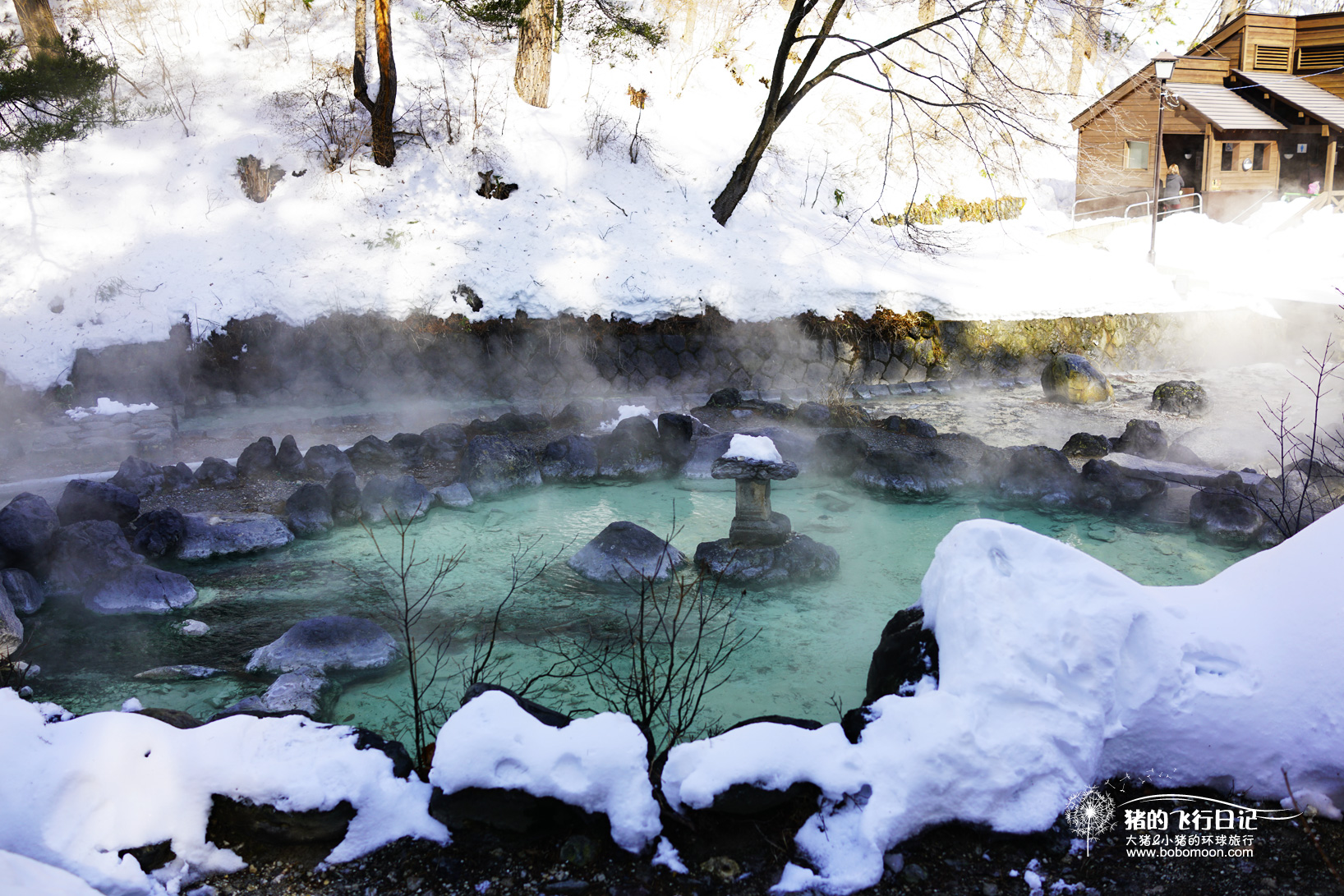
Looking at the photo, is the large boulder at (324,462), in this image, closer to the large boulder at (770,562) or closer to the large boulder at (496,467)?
the large boulder at (496,467)

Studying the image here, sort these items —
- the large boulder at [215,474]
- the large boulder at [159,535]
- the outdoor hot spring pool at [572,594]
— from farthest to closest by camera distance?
the large boulder at [215,474] → the large boulder at [159,535] → the outdoor hot spring pool at [572,594]

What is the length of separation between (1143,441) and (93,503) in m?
8.59

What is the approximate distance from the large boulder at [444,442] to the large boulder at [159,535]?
2322 mm

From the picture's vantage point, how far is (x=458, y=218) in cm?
1228

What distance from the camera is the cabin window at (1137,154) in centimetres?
2205

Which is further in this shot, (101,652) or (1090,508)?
(1090,508)

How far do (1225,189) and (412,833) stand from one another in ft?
80.0

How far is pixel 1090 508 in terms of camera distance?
688 cm

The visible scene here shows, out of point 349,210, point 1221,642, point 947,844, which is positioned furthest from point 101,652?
point 349,210

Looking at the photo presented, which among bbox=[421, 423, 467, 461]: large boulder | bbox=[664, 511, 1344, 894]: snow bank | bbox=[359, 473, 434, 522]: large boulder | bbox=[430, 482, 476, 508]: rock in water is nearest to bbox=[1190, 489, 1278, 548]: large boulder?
bbox=[664, 511, 1344, 894]: snow bank

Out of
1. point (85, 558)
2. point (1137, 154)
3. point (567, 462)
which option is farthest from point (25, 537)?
point (1137, 154)

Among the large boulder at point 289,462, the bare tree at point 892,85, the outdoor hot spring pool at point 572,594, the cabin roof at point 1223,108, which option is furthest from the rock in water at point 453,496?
the cabin roof at point 1223,108

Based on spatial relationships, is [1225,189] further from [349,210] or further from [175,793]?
[175,793]

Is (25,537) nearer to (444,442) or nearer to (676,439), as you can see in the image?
(444,442)
